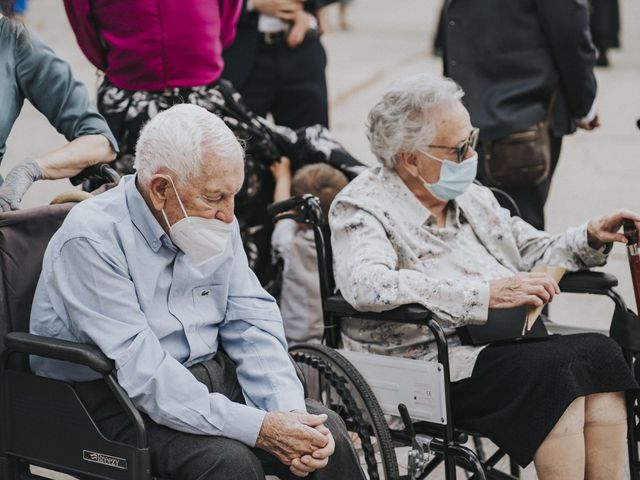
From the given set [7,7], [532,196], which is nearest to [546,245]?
[532,196]

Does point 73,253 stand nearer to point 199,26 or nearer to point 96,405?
point 96,405

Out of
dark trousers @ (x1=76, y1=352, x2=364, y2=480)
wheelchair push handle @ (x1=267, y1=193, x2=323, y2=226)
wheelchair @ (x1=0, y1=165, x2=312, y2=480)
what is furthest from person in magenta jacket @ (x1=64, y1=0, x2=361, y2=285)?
dark trousers @ (x1=76, y1=352, x2=364, y2=480)

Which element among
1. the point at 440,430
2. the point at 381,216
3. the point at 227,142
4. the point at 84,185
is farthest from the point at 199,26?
the point at 440,430

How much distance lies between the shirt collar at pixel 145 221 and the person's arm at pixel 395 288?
66 centimetres

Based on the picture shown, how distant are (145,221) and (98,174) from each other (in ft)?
1.90

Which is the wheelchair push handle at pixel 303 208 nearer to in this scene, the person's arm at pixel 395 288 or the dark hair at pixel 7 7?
the person's arm at pixel 395 288

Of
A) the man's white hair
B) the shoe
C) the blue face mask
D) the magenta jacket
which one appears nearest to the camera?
the man's white hair

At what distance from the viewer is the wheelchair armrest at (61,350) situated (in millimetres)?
2646

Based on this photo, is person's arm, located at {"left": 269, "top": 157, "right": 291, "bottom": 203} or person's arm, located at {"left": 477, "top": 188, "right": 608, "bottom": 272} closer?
person's arm, located at {"left": 477, "top": 188, "right": 608, "bottom": 272}

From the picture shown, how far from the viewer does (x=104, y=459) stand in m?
2.74

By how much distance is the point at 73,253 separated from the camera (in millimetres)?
2760

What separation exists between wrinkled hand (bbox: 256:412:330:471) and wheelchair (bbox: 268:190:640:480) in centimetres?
35

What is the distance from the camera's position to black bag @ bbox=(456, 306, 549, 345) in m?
3.43

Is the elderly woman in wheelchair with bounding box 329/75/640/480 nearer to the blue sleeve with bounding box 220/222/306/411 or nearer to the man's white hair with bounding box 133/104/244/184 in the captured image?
the blue sleeve with bounding box 220/222/306/411
